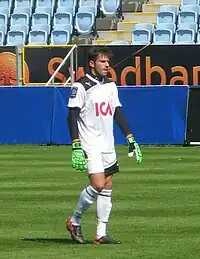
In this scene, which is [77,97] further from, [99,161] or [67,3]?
[67,3]

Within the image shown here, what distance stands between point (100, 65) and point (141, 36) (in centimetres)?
1973

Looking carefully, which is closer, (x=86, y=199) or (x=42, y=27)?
(x=86, y=199)

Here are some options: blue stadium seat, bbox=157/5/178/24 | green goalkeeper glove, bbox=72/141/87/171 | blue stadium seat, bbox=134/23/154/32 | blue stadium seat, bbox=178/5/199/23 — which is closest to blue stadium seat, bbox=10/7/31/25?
blue stadium seat, bbox=134/23/154/32

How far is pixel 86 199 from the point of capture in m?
9.94

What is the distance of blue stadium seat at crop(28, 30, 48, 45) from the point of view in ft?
102

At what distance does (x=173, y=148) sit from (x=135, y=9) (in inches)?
425

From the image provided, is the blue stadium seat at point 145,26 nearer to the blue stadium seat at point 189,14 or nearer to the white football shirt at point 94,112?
the blue stadium seat at point 189,14

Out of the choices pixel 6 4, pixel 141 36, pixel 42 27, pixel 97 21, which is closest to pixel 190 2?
pixel 141 36

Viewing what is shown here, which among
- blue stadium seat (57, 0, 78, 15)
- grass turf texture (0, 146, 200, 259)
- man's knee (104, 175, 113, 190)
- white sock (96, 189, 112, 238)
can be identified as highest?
blue stadium seat (57, 0, 78, 15)

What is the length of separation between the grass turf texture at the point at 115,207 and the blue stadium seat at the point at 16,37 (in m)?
11.4

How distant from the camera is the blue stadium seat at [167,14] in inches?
1174

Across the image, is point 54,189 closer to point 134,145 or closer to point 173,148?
point 134,145

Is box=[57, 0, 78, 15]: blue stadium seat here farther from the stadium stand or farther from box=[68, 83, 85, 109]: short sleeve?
box=[68, 83, 85, 109]: short sleeve

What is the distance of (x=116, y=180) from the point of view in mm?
16203
